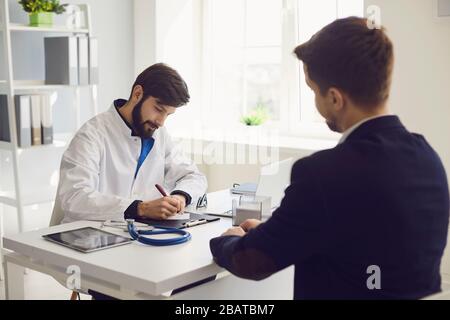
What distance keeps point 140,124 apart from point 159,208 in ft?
1.63

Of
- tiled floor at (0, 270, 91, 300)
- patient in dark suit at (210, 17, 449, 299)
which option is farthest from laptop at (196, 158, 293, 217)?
tiled floor at (0, 270, 91, 300)

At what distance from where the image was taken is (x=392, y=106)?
10.8 feet

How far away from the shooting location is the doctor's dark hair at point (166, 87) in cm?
229

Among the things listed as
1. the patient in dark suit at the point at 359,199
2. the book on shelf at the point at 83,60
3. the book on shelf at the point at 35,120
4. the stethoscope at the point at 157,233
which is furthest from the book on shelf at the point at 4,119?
the patient in dark suit at the point at 359,199

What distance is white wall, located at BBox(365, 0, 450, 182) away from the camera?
3123 millimetres

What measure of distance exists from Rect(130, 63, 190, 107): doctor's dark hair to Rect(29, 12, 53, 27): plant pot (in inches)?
62.2

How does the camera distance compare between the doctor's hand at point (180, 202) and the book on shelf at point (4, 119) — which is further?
the book on shelf at point (4, 119)

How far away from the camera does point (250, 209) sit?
2016 millimetres

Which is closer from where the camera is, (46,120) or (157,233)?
(157,233)

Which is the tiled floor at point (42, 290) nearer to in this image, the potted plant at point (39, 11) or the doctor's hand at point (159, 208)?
the doctor's hand at point (159, 208)

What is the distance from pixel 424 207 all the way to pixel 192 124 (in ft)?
11.4

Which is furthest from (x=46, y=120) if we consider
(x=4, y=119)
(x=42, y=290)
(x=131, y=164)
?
(x=131, y=164)

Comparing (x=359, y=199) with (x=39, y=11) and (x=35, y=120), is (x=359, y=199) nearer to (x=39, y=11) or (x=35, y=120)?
(x=35, y=120)
